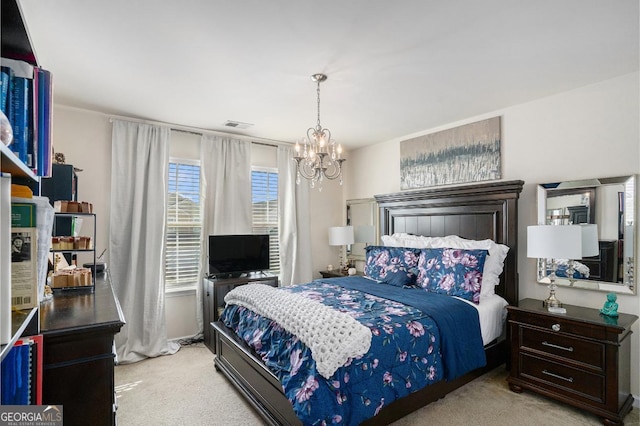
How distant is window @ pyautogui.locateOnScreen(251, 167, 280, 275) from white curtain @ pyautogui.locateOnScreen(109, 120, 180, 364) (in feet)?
4.12

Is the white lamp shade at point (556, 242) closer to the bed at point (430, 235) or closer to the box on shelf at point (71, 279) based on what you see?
the bed at point (430, 235)

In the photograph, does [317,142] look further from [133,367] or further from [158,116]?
[133,367]

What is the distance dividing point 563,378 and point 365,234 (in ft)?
9.75

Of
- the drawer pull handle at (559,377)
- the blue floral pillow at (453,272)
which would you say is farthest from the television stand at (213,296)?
the drawer pull handle at (559,377)

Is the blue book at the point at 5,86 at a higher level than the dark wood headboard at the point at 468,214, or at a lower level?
higher

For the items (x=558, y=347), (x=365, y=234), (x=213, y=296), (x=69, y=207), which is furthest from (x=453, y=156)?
(x=69, y=207)

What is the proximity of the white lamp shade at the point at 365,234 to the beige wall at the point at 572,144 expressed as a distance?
202 centimetres

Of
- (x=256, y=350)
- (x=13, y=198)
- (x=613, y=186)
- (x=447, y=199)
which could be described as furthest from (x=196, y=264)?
(x=613, y=186)

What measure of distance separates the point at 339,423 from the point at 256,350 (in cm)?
92

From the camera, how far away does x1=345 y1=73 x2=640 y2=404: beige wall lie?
2725mm

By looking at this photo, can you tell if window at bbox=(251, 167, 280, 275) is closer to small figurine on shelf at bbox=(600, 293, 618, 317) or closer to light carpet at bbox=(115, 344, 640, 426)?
light carpet at bbox=(115, 344, 640, 426)

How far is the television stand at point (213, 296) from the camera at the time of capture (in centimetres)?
394

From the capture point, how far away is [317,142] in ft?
9.34

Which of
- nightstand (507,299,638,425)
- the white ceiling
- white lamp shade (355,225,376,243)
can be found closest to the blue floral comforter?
nightstand (507,299,638,425)
